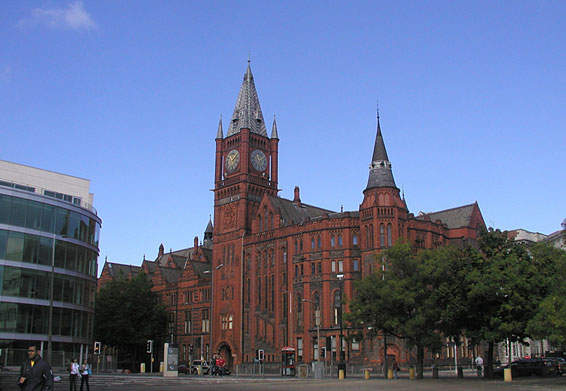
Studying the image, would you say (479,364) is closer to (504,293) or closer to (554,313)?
(504,293)

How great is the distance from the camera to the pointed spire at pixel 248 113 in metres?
103

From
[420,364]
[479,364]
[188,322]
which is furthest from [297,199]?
[420,364]

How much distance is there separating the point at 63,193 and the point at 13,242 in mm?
17770

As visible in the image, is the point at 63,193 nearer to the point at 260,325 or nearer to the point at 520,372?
the point at 260,325

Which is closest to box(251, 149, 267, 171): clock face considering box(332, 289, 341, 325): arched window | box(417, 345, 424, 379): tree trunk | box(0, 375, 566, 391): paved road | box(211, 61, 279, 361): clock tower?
box(211, 61, 279, 361): clock tower

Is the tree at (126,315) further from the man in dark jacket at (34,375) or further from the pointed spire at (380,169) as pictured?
the man in dark jacket at (34,375)

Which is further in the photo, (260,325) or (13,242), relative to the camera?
(260,325)

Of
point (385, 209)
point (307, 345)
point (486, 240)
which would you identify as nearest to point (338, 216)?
point (385, 209)

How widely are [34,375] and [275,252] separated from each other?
73.1 meters

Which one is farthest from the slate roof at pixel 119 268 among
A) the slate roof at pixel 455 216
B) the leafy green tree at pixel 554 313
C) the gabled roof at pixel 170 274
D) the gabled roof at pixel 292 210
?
the leafy green tree at pixel 554 313

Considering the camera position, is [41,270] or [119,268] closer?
[41,270]

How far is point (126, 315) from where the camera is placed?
91062 mm

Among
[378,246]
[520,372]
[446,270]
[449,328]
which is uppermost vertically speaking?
[378,246]

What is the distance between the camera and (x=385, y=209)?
258 ft
